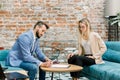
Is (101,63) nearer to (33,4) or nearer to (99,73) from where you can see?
(99,73)

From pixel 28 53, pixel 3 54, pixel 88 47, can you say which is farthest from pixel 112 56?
pixel 3 54

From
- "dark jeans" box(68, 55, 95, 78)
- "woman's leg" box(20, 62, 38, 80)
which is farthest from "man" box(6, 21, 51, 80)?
"dark jeans" box(68, 55, 95, 78)

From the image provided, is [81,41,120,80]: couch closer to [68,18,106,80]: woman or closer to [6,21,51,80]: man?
[68,18,106,80]: woman

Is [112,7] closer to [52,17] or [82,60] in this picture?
[52,17]

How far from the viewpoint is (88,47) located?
527cm

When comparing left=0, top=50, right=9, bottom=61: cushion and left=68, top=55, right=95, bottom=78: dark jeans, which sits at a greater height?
left=0, top=50, right=9, bottom=61: cushion

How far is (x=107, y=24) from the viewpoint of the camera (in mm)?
6965

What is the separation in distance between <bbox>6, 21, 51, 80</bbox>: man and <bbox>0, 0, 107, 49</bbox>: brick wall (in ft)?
5.82

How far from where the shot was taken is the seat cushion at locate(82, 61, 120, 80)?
439 centimetres

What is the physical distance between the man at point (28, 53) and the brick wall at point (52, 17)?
177 cm

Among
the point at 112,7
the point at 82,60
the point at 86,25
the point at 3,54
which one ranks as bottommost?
the point at 82,60

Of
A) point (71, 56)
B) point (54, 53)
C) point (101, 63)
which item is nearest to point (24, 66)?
point (71, 56)

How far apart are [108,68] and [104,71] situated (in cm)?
15

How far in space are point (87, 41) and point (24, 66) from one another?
1318 mm
